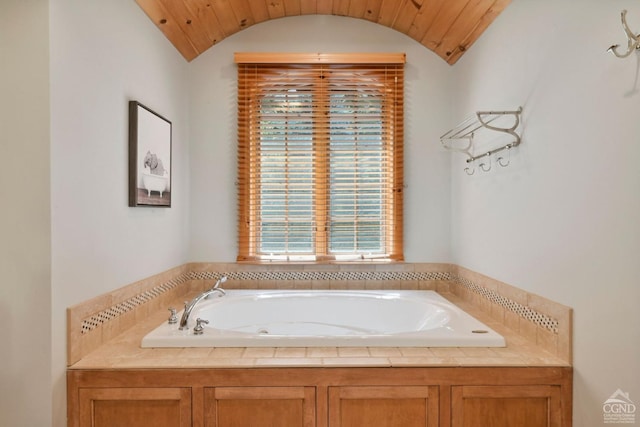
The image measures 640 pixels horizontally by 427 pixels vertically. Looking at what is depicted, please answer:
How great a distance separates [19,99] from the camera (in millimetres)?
1343

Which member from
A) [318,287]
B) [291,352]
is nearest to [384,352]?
[291,352]

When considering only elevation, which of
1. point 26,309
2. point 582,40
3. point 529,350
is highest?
point 582,40

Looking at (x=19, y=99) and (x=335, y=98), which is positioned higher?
(x=335, y=98)

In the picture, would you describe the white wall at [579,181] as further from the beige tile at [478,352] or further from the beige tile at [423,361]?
the beige tile at [423,361]

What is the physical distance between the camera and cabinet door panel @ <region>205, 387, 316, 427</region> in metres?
1.45

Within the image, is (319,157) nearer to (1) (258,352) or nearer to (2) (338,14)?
(2) (338,14)

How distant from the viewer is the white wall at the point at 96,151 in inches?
54.8

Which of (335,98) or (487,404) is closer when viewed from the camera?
(487,404)

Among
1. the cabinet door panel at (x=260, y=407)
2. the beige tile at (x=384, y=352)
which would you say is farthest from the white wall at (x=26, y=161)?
the beige tile at (x=384, y=352)

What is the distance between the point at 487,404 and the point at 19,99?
6.96 feet

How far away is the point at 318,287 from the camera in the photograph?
2691 mm

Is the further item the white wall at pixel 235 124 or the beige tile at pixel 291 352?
the white wall at pixel 235 124

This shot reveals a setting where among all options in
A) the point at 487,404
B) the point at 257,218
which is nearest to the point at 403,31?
the point at 257,218

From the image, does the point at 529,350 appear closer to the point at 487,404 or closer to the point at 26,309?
the point at 487,404
